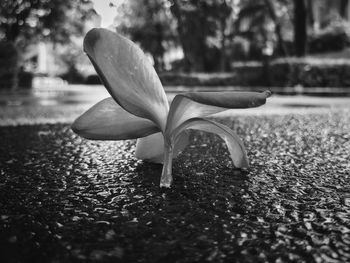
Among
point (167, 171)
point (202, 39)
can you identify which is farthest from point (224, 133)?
point (202, 39)

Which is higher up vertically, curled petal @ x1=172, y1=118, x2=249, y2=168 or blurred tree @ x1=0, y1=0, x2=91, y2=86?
blurred tree @ x1=0, y1=0, x2=91, y2=86

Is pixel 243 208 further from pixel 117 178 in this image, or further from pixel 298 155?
pixel 298 155

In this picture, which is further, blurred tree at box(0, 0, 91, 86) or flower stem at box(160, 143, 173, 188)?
blurred tree at box(0, 0, 91, 86)

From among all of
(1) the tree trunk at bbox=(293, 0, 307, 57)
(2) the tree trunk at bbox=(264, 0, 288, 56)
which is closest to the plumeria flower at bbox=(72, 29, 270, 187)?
(1) the tree trunk at bbox=(293, 0, 307, 57)

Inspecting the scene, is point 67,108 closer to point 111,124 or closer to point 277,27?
point 111,124

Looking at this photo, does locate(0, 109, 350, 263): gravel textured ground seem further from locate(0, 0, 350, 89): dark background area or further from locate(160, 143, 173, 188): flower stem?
locate(0, 0, 350, 89): dark background area
